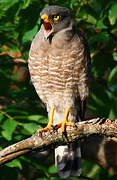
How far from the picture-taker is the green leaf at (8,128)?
4281 mm

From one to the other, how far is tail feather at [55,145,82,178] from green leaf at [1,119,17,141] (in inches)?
38.9

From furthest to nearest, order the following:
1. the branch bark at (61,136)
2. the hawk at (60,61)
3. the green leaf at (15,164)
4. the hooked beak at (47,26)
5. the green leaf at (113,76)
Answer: the green leaf at (113,76) → the hawk at (60,61) → the hooked beak at (47,26) → the green leaf at (15,164) → the branch bark at (61,136)

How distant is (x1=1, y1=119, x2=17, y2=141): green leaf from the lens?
428 centimetres

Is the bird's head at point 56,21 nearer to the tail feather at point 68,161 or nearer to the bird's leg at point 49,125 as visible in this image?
the bird's leg at point 49,125

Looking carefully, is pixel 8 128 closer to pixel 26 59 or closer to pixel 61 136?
pixel 61 136

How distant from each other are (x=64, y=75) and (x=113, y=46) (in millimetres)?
836

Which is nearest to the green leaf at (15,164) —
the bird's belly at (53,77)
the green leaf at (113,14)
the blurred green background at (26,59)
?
the blurred green background at (26,59)

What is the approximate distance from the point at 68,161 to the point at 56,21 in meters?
1.66

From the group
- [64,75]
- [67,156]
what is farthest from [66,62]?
[67,156]

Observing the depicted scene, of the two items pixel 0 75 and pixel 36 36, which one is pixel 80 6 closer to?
pixel 36 36

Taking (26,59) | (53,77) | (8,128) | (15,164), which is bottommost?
(15,164)

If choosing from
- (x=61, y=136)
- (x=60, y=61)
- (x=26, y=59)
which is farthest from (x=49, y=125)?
(x=26, y=59)

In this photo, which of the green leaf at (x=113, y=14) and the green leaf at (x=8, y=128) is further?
the green leaf at (x=113, y=14)

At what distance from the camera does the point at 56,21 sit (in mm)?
4730
